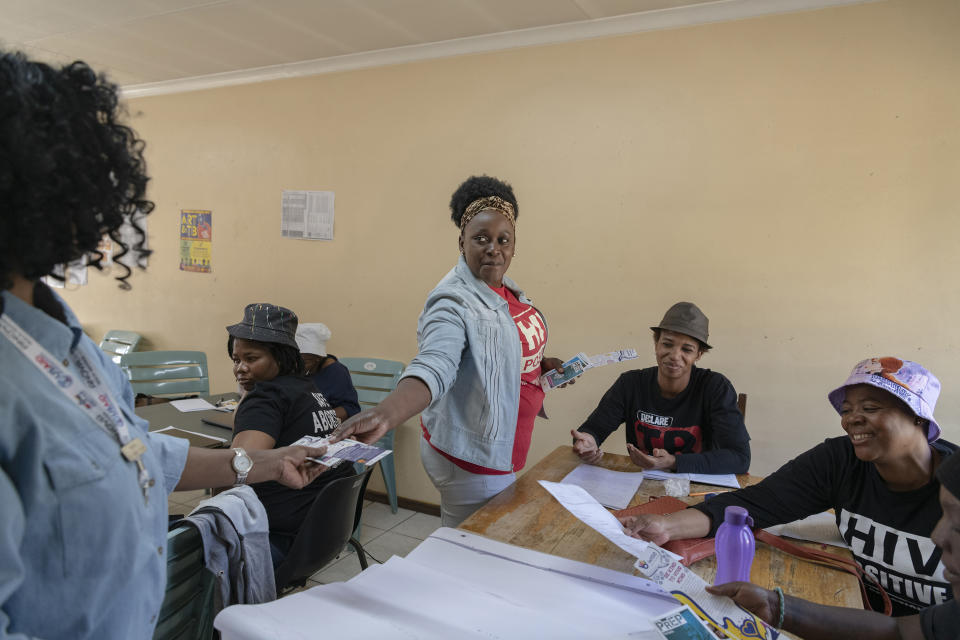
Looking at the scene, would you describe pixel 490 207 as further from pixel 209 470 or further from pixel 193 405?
pixel 193 405

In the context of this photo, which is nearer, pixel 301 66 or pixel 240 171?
pixel 301 66

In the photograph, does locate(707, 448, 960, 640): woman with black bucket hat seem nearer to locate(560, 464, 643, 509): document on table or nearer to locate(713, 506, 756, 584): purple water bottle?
locate(713, 506, 756, 584): purple water bottle

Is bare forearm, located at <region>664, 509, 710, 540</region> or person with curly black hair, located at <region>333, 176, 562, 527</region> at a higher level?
person with curly black hair, located at <region>333, 176, 562, 527</region>

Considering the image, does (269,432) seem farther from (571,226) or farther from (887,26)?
(887,26)

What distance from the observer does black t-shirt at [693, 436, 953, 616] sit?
1.36 meters

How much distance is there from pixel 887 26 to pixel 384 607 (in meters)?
3.15

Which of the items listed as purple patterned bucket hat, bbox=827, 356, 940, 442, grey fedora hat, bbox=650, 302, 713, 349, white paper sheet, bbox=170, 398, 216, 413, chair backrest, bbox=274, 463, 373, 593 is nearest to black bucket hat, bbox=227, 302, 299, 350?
chair backrest, bbox=274, 463, 373, 593

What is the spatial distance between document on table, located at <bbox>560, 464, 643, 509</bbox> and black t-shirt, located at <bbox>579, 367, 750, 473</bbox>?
0.22 meters

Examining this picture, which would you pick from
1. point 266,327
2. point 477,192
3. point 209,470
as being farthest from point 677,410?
point 209,470

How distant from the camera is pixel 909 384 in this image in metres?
1.40

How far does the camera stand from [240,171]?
14.7 ft

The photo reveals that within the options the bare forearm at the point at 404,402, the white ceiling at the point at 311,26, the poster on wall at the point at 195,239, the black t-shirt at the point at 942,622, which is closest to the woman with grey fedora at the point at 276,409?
the bare forearm at the point at 404,402

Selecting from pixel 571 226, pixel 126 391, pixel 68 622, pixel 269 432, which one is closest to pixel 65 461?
pixel 68 622

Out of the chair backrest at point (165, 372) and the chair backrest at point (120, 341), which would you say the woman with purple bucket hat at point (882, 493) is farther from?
the chair backrest at point (120, 341)
